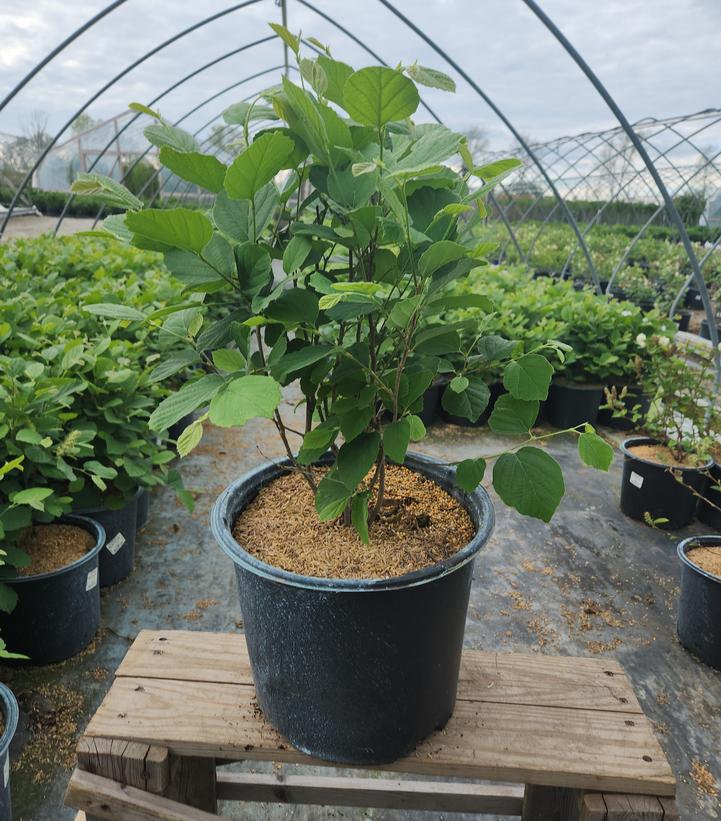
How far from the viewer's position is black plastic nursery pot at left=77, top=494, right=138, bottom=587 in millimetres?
2498

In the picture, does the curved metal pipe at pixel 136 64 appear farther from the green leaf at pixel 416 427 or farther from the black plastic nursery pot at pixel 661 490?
the green leaf at pixel 416 427

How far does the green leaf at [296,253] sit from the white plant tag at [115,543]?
197 centimetres

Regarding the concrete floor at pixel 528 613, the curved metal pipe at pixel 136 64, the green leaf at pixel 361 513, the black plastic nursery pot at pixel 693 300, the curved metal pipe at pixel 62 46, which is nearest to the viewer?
the green leaf at pixel 361 513

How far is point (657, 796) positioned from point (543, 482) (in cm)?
59

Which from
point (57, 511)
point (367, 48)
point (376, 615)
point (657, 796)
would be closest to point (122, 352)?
point (57, 511)

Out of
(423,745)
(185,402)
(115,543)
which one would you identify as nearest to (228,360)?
(185,402)

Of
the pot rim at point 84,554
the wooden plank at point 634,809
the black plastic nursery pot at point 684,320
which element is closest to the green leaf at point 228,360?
the wooden plank at point 634,809

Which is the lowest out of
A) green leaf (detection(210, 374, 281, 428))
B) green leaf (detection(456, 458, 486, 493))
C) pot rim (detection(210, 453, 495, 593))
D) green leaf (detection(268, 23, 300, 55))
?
pot rim (detection(210, 453, 495, 593))

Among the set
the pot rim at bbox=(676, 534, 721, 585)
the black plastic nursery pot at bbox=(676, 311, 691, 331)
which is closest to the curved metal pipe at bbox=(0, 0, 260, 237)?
the pot rim at bbox=(676, 534, 721, 585)

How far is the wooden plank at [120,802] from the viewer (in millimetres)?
1073

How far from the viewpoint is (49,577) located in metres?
2.06

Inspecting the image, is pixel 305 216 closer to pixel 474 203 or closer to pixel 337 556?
pixel 474 203

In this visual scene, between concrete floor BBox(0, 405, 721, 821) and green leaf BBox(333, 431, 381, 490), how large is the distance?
3.22ft

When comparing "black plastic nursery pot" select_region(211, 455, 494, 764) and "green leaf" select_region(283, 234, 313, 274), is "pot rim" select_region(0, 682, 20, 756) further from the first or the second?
"green leaf" select_region(283, 234, 313, 274)
